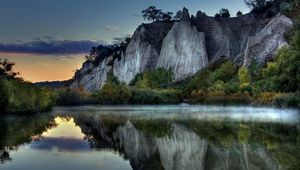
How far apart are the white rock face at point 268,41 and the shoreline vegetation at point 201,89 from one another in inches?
95.9

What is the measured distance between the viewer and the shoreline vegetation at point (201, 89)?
52.1 metres

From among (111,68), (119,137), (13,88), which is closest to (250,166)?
(119,137)

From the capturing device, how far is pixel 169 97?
108875 millimetres

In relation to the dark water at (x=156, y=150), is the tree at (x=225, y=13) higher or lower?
higher

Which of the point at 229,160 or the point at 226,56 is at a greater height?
the point at 226,56

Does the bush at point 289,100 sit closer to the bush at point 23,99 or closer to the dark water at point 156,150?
the dark water at point 156,150

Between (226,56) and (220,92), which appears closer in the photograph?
Answer: (220,92)

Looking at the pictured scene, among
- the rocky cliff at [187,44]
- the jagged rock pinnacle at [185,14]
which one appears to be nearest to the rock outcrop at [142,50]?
the rocky cliff at [187,44]

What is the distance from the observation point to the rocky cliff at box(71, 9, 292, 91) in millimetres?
133250

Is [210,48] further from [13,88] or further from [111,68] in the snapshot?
[13,88]

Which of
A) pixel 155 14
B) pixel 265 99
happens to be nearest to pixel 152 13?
pixel 155 14

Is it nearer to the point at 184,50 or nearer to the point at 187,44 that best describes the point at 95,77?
the point at 184,50

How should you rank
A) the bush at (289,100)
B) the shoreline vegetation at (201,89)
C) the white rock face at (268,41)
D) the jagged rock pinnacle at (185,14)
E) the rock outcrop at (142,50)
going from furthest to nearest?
the rock outcrop at (142,50) < the jagged rock pinnacle at (185,14) < the white rock face at (268,41) < the shoreline vegetation at (201,89) < the bush at (289,100)

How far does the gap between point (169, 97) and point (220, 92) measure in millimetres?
12092
